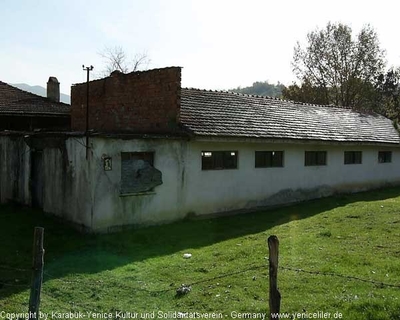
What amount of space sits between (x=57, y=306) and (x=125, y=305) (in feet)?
3.67

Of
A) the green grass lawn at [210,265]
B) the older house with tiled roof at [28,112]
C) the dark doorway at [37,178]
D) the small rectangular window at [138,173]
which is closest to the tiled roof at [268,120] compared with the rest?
the small rectangular window at [138,173]

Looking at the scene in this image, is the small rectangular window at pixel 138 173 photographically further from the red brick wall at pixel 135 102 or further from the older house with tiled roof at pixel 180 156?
the red brick wall at pixel 135 102

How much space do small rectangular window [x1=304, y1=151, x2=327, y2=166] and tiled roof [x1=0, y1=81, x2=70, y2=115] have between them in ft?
42.5

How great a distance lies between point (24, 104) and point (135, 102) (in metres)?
9.29

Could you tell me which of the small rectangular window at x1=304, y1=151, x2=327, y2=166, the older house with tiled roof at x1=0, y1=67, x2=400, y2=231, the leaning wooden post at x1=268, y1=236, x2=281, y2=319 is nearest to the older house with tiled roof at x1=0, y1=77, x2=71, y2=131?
the older house with tiled roof at x1=0, y1=67, x2=400, y2=231

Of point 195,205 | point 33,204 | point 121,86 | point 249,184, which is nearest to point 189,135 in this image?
point 195,205

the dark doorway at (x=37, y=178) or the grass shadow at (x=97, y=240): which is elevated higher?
the dark doorway at (x=37, y=178)

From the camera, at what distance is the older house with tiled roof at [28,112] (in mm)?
20328

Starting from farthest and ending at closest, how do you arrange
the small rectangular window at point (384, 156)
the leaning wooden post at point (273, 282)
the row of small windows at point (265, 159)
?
the small rectangular window at point (384, 156)
the row of small windows at point (265, 159)
the leaning wooden post at point (273, 282)

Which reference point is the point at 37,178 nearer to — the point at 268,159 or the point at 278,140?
the point at 268,159

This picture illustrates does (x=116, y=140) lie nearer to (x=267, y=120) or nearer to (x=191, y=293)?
(x=191, y=293)

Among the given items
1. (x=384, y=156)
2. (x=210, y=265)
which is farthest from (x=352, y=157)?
(x=210, y=265)

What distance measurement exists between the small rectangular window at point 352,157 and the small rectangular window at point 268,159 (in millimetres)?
5169

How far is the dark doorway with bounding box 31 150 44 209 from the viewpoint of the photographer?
46.2ft
